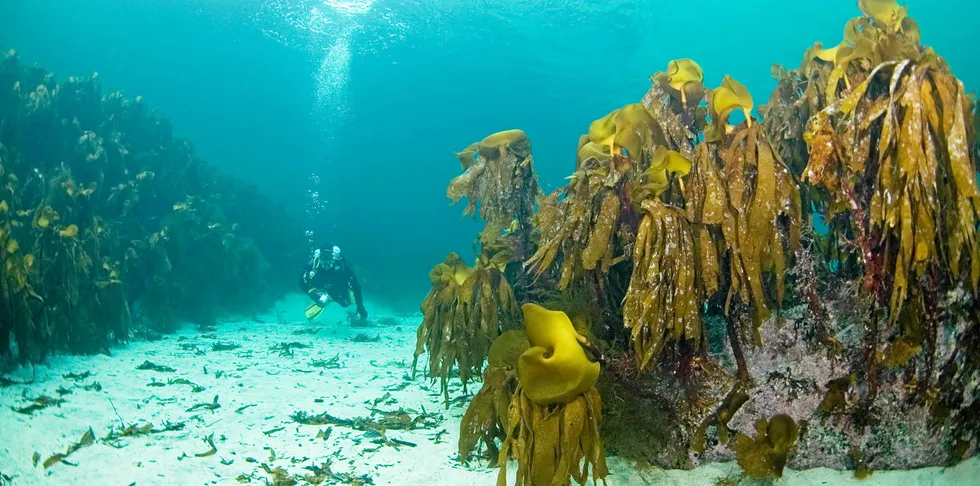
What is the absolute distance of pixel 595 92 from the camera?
4303cm

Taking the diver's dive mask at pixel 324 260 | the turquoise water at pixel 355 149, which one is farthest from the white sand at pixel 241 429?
the diver's dive mask at pixel 324 260

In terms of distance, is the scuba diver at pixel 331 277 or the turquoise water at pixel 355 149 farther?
the scuba diver at pixel 331 277

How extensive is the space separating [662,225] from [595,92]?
4338 centimetres

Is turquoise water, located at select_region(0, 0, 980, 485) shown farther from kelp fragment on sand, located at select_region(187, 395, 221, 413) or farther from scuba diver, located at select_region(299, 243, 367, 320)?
scuba diver, located at select_region(299, 243, 367, 320)

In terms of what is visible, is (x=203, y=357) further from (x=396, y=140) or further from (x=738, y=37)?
(x=396, y=140)

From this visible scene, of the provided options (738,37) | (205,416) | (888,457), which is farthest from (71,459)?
(738,37)

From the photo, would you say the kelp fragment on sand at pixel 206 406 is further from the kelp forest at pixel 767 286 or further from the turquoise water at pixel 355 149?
the kelp forest at pixel 767 286

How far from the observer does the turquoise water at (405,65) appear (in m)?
32.2

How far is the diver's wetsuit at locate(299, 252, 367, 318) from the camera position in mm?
11188

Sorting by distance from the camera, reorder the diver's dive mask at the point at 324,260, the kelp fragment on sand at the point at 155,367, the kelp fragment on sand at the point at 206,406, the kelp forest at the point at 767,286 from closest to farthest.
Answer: the kelp forest at the point at 767,286 → the kelp fragment on sand at the point at 206,406 → the kelp fragment on sand at the point at 155,367 → the diver's dive mask at the point at 324,260

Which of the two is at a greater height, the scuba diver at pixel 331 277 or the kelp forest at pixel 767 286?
the kelp forest at pixel 767 286

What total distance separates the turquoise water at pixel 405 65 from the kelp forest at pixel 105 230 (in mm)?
6390

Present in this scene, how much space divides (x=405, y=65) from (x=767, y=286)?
49.8 m

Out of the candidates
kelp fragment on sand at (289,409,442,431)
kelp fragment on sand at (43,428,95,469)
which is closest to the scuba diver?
kelp fragment on sand at (289,409,442,431)
